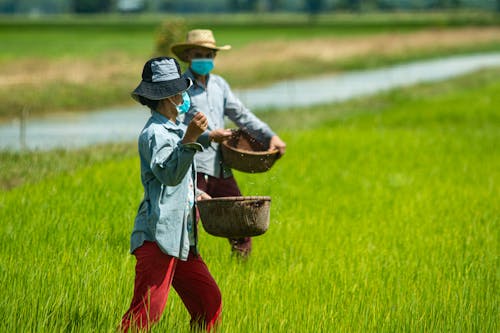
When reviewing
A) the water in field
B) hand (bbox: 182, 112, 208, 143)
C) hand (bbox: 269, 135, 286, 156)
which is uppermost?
hand (bbox: 182, 112, 208, 143)

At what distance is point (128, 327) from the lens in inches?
152

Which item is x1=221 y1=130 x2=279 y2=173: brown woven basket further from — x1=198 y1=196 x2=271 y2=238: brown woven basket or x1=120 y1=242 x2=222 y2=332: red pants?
x1=120 y1=242 x2=222 y2=332: red pants

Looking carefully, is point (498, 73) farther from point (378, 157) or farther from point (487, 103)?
point (378, 157)

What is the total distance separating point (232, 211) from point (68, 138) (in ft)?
42.8

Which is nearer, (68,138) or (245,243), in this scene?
(245,243)

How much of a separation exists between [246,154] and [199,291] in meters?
1.64

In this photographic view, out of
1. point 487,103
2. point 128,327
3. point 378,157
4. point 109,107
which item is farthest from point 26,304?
point 109,107

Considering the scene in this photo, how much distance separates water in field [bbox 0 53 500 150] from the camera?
53.8ft

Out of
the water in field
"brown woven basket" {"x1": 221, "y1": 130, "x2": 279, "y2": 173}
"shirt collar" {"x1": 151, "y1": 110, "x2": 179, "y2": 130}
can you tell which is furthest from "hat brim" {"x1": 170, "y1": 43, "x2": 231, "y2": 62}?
the water in field

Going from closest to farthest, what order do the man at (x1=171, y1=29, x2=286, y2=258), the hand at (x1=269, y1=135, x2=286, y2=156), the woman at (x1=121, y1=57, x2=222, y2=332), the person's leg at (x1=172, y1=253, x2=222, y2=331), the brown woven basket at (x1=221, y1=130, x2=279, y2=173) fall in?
the woman at (x1=121, y1=57, x2=222, y2=332) < the person's leg at (x1=172, y1=253, x2=222, y2=331) < the brown woven basket at (x1=221, y1=130, x2=279, y2=173) < the hand at (x1=269, y1=135, x2=286, y2=156) < the man at (x1=171, y1=29, x2=286, y2=258)

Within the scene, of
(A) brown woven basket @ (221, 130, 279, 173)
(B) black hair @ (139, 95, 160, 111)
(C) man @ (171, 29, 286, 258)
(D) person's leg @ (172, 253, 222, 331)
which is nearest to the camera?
(B) black hair @ (139, 95, 160, 111)

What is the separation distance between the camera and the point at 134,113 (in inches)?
918

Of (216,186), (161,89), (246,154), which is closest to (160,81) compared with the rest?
(161,89)

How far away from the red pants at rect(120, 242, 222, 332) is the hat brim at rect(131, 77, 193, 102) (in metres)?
0.61
